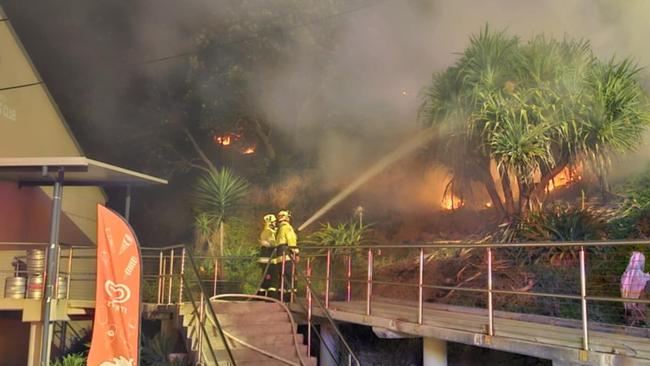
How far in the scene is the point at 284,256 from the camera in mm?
6312

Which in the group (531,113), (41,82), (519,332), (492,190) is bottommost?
(519,332)

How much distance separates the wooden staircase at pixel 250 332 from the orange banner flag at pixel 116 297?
640 millimetres

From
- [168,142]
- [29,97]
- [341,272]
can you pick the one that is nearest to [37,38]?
[29,97]

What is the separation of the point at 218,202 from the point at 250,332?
4.44 m

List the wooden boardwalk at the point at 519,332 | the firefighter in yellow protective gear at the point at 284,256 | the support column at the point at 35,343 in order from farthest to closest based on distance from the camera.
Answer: the firefighter in yellow protective gear at the point at 284,256 < the support column at the point at 35,343 < the wooden boardwalk at the point at 519,332

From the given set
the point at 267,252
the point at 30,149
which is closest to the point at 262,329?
the point at 267,252

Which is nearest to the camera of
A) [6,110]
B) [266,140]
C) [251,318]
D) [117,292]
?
[117,292]

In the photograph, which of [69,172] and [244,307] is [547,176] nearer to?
[244,307]

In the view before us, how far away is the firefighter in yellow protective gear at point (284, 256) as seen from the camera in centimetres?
632

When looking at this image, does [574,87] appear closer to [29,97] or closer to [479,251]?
[479,251]

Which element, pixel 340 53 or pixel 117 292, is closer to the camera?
pixel 117 292

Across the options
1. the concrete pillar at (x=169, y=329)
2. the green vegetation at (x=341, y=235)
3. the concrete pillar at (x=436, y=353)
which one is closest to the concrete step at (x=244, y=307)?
the concrete pillar at (x=169, y=329)

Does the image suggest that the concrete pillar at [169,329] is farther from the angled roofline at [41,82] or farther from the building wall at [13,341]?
the angled roofline at [41,82]

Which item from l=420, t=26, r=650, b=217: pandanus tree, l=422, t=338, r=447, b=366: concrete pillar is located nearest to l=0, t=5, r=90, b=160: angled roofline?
l=420, t=26, r=650, b=217: pandanus tree
